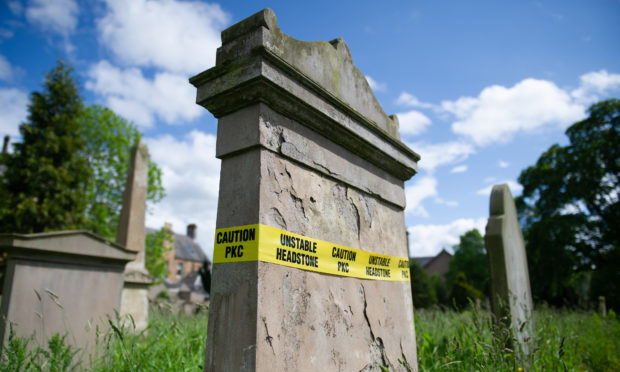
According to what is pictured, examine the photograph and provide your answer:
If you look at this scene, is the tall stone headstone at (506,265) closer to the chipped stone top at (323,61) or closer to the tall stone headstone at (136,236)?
the chipped stone top at (323,61)

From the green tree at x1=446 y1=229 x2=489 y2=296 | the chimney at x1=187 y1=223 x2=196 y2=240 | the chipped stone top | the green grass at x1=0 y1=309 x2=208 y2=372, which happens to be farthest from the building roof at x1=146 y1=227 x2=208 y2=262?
the chipped stone top

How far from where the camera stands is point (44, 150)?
15570mm

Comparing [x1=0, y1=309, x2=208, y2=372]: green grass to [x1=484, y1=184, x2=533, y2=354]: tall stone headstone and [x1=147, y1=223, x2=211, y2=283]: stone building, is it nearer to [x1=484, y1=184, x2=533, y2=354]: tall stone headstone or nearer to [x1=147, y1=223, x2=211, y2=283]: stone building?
[x1=484, y1=184, x2=533, y2=354]: tall stone headstone

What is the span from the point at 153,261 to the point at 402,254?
18.5 m

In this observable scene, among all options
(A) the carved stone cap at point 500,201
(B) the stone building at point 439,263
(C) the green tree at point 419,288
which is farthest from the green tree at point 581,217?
(B) the stone building at point 439,263

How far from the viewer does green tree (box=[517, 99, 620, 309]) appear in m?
19.8

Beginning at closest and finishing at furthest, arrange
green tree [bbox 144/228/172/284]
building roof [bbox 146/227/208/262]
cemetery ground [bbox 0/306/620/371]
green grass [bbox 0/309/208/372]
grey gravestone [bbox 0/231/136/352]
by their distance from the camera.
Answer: green grass [bbox 0/309/208/372]
cemetery ground [bbox 0/306/620/371]
grey gravestone [bbox 0/231/136/352]
green tree [bbox 144/228/172/284]
building roof [bbox 146/227/208/262]

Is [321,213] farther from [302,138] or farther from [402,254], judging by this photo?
[402,254]

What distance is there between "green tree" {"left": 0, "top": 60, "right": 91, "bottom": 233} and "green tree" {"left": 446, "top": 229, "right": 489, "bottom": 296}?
3291 centimetres

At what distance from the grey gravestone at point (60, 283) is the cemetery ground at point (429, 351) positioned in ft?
0.65

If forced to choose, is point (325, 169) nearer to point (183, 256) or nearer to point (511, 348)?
point (511, 348)

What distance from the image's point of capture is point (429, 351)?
3.97 metres

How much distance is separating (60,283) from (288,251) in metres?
3.43

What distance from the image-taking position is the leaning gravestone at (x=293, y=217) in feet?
5.81
